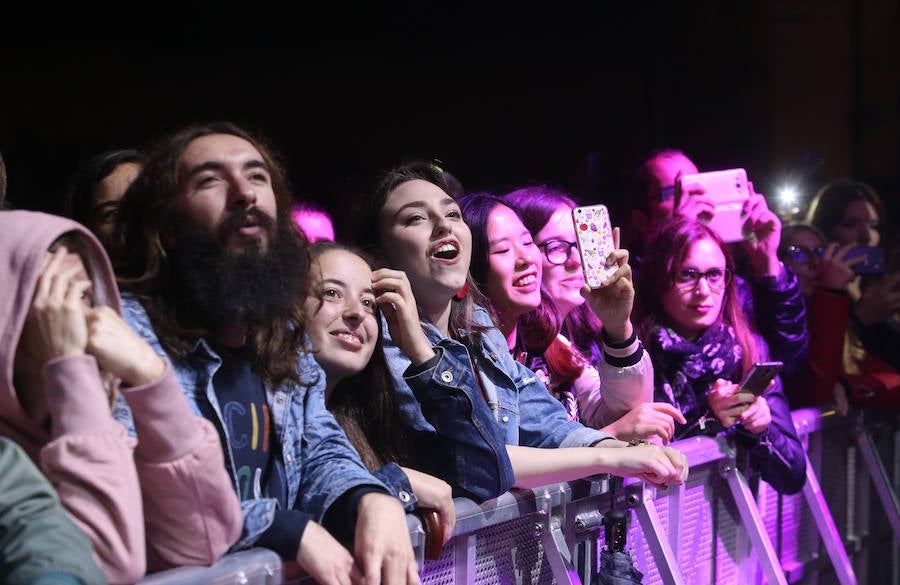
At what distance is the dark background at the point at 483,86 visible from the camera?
529 centimetres

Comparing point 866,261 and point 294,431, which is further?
point 866,261

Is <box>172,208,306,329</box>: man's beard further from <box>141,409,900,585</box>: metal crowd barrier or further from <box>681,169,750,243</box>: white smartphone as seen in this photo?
<box>681,169,750,243</box>: white smartphone

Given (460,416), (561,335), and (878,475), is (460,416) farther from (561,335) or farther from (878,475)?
(878,475)

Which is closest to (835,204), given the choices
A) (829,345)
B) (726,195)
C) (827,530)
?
(829,345)

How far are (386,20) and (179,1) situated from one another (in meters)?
1.20

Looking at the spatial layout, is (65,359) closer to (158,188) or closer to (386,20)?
(158,188)

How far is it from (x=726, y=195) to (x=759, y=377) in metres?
0.88

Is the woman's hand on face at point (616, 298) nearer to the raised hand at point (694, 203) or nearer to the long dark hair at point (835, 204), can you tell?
the raised hand at point (694, 203)

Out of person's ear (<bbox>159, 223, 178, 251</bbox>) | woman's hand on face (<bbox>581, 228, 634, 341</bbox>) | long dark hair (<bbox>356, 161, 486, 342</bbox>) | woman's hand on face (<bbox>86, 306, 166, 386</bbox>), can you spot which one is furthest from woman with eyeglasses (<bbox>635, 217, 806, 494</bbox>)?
woman's hand on face (<bbox>86, 306, 166, 386</bbox>)

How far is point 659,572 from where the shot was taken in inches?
113

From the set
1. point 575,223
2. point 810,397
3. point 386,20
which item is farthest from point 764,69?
point 575,223

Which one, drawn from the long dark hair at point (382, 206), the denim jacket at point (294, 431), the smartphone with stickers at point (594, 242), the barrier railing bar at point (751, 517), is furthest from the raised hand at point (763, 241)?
the denim jacket at point (294, 431)

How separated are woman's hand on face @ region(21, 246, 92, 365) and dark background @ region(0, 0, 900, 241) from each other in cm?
332

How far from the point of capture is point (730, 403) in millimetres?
3273
